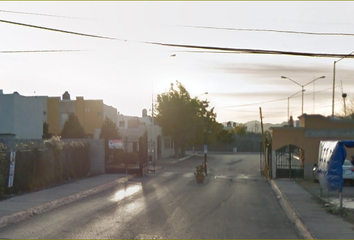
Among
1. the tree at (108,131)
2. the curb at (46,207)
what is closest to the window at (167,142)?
the tree at (108,131)

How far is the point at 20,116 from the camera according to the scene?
42.9 metres

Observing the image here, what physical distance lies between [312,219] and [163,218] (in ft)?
13.7

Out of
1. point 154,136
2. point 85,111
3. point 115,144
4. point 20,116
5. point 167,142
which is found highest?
point 85,111

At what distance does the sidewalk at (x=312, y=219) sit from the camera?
1146cm

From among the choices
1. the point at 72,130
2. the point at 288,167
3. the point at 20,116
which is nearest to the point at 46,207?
the point at 288,167

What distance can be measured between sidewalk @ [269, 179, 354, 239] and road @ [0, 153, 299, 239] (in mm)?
302

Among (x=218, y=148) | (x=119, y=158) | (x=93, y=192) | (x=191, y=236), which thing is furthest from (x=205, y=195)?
(x=218, y=148)

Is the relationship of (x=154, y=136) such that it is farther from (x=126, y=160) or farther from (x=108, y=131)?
(x=126, y=160)

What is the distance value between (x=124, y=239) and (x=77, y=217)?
3.62 metres

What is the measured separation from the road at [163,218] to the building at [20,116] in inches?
898

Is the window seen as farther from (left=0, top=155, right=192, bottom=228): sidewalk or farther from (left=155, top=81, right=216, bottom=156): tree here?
(left=0, top=155, right=192, bottom=228): sidewalk

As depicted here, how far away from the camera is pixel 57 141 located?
24188 mm

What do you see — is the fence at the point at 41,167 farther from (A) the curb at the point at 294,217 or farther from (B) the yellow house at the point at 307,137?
(B) the yellow house at the point at 307,137

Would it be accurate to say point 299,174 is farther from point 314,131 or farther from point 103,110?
point 103,110
